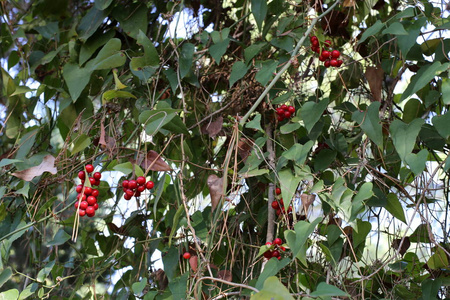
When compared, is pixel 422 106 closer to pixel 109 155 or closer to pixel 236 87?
pixel 236 87

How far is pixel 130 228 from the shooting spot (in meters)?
1.16

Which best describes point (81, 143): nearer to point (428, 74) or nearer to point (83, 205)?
point (83, 205)

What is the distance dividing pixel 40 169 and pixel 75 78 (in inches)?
9.4

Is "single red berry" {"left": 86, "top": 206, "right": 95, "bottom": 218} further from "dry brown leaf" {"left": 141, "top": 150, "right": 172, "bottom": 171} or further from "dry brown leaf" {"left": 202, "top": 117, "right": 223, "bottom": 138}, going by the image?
"dry brown leaf" {"left": 202, "top": 117, "right": 223, "bottom": 138}

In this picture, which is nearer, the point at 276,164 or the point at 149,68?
the point at 276,164

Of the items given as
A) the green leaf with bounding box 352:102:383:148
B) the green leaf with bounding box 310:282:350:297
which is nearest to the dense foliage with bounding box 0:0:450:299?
the green leaf with bounding box 352:102:383:148

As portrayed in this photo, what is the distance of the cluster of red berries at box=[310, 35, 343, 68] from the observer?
1.01 meters

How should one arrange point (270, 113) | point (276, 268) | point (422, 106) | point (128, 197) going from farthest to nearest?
1. point (270, 113)
2. point (422, 106)
3. point (128, 197)
4. point (276, 268)

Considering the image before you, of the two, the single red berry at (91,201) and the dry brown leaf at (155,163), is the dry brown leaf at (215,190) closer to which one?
the dry brown leaf at (155,163)

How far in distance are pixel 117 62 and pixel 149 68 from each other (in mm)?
64

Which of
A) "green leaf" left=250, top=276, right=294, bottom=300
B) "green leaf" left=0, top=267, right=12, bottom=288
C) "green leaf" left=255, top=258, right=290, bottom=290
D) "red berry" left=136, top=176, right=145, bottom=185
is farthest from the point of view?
"green leaf" left=0, top=267, right=12, bottom=288

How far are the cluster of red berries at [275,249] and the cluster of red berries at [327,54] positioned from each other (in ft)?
1.21

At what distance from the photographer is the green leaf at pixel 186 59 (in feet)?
3.48

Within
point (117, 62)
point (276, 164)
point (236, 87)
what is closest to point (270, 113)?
point (236, 87)
